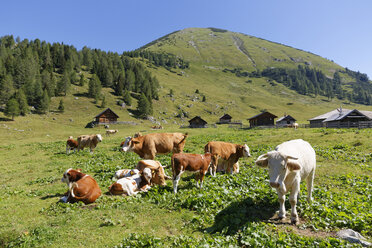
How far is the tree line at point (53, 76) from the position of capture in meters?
74.4

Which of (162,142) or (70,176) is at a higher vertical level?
(162,142)

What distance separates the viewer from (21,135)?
50.2 meters

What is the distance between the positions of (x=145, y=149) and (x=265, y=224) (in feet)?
31.7

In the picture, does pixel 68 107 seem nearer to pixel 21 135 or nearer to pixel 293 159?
pixel 21 135

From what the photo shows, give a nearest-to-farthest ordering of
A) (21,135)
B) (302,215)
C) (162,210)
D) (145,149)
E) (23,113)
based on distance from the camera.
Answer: (302,215), (162,210), (145,149), (21,135), (23,113)

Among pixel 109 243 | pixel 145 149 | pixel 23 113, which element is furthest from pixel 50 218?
pixel 23 113

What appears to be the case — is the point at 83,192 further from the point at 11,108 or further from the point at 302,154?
the point at 11,108

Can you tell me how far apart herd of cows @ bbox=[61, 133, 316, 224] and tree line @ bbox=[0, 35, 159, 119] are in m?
69.8

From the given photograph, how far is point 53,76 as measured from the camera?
93.8 meters

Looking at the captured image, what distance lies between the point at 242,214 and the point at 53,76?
112 meters

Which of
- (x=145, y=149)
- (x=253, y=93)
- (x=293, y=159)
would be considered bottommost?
(x=145, y=149)

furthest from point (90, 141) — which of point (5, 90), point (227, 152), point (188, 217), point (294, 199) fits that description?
point (5, 90)

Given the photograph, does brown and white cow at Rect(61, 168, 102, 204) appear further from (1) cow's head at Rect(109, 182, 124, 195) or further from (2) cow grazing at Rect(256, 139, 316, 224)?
(2) cow grazing at Rect(256, 139, 316, 224)

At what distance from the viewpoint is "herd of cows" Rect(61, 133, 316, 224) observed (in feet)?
21.3
